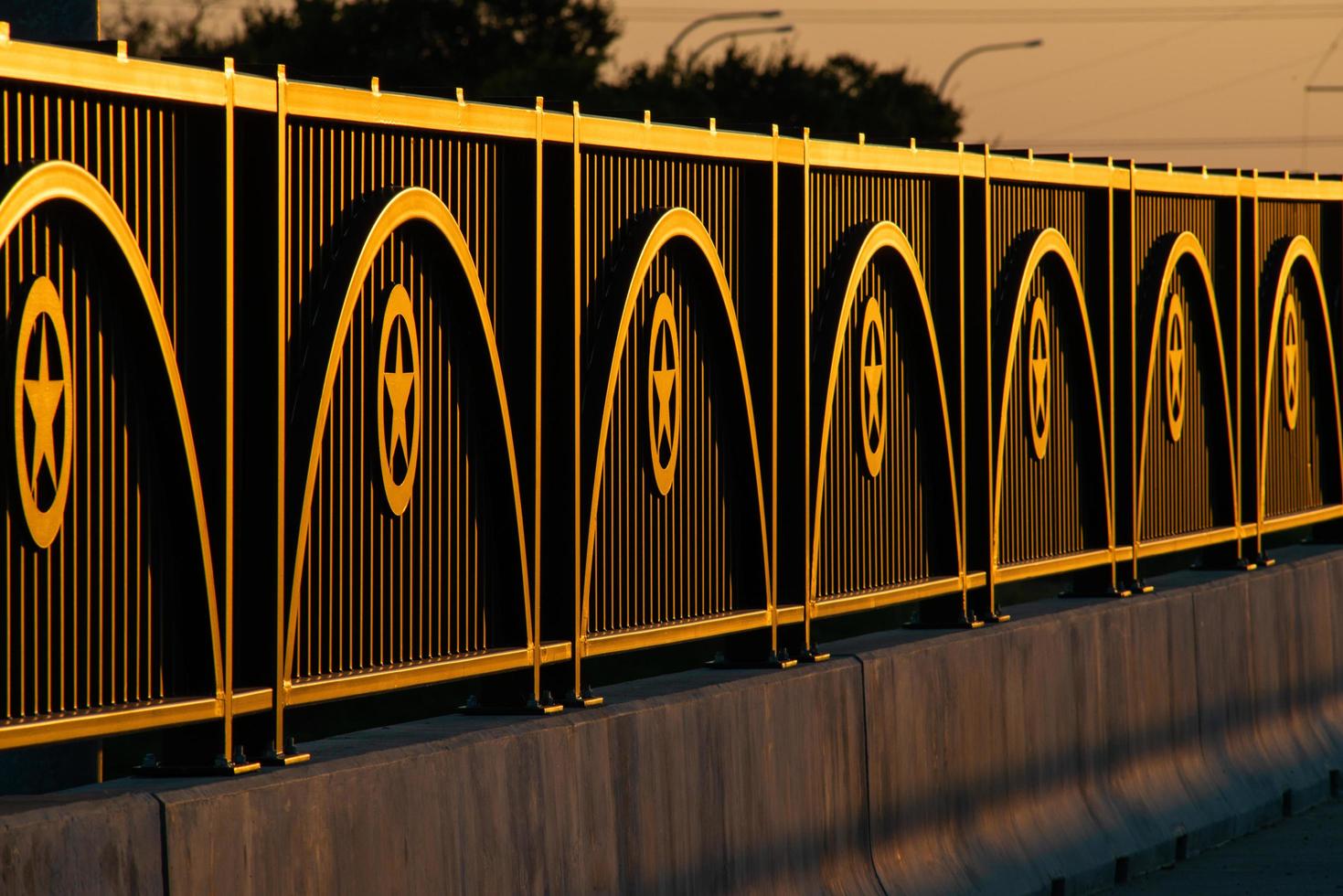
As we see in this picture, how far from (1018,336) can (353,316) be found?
5132mm

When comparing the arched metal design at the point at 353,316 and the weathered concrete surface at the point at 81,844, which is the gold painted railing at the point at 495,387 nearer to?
the arched metal design at the point at 353,316

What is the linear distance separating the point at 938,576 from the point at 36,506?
5808 millimetres

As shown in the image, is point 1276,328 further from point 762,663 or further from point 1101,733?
point 762,663

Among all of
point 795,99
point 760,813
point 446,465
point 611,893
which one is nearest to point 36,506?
point 446,465

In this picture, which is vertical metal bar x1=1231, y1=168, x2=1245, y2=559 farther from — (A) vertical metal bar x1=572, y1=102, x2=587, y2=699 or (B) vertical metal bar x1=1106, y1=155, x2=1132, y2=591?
(A) vertical metal bar x1=572, y1=102, x2=587, y2=699

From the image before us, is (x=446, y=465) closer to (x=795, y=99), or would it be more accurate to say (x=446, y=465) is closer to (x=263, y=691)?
(x=263, y=691)

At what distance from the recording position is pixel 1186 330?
48.5 ft

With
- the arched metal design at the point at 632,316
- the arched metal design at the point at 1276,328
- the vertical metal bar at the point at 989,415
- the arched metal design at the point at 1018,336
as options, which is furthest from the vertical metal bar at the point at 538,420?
the arched metal design at the point at 1276,328

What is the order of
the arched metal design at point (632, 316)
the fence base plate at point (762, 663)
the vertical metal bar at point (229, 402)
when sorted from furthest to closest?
the fence base plate at point (762, 663)
the arched metal design at point (632, 316)
the vertical metal bar at point (229, 402)

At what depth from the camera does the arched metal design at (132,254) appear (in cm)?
591

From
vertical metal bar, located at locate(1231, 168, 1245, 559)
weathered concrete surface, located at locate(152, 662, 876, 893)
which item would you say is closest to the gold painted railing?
weathered concrete surface, located at locate(152, 662, 876, 893)

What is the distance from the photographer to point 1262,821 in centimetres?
1374

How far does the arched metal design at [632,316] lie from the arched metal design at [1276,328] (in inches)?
263

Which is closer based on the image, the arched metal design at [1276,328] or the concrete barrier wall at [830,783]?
the concrete barrier wall at [830,783]
